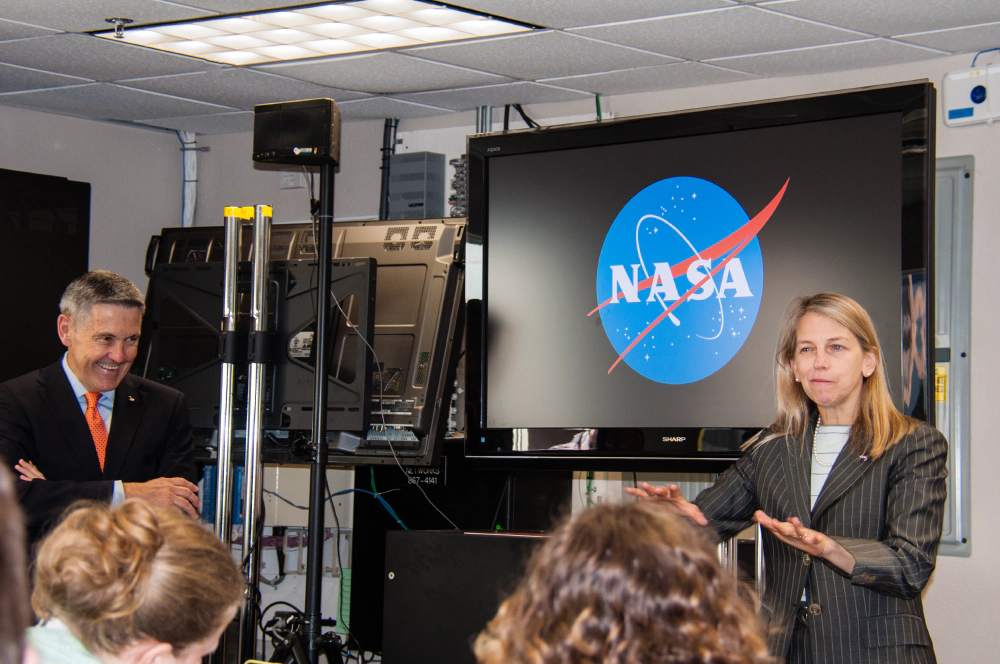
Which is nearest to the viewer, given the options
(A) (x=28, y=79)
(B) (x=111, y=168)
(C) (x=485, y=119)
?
(A) (x=28, y=79)

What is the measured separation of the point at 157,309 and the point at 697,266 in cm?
214

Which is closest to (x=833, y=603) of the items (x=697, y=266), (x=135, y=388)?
(x=697, y=266)

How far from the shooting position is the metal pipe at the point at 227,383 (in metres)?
3.28

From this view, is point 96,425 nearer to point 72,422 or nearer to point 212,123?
point 72,422

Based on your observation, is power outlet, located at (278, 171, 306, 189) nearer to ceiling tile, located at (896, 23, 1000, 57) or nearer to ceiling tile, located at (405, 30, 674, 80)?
ceiling tile, located at (405, 30, 674, 80)

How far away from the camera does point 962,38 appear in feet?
11.5

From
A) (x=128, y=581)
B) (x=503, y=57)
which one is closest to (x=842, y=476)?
(x=128, y=581)

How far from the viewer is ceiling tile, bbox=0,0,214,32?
3.32 m

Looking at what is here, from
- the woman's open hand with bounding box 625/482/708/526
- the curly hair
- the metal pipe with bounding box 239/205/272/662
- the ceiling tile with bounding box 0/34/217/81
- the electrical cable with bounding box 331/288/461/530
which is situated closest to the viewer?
the curly hair

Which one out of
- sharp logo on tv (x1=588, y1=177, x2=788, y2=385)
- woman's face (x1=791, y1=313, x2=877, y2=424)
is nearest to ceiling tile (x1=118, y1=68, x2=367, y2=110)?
sharp logo on tv (x1=588, y1=177, x2=788, y2=385)

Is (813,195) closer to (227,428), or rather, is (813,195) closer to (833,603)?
(833,603)

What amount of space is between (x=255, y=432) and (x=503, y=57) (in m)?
1.73

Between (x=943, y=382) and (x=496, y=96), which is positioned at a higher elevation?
(x=496, y=96)

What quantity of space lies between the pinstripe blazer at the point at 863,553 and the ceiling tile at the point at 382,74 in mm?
2346
